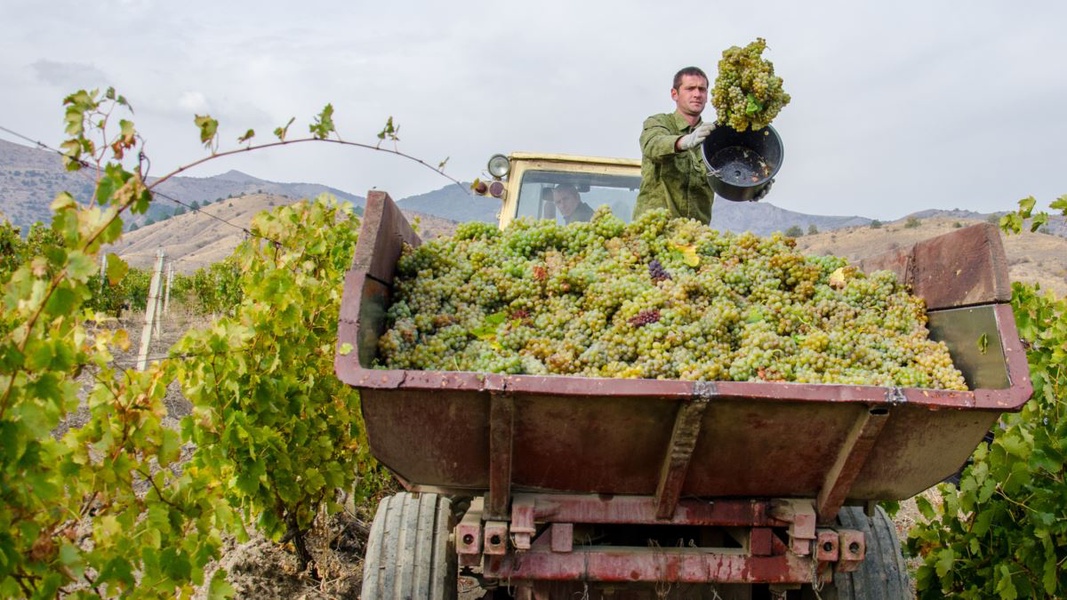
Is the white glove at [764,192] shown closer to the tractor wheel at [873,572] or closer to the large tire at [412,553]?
the tractor wheel at [873,572]

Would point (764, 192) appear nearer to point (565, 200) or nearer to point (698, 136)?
point (698, 136)

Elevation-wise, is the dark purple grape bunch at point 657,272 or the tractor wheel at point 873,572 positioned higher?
the dark purple grape bunch at point 657,272

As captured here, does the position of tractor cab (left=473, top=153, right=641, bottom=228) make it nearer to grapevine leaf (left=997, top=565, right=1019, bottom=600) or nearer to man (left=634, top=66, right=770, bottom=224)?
man (left=634, top=66, right=770, bottom=224)

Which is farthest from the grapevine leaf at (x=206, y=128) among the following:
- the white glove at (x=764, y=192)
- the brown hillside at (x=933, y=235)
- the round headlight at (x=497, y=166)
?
Result: the brown hillside at (x=933, y=235)

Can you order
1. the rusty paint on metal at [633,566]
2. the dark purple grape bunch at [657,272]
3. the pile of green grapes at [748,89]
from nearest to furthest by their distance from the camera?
the rusty paint on metal at [633,566] → the dark purple grape bunch at [657,272] → the pile of green grapes at [748,89]

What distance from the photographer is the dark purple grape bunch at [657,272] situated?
309 centimetres

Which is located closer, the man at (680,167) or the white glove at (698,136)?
the white glove at (698,136)

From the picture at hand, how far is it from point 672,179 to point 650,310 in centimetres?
189

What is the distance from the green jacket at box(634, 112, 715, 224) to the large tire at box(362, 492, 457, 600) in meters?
2.15

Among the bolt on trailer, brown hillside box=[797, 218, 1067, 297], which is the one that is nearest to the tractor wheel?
the bolt on trailer

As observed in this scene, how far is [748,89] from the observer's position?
4090mm

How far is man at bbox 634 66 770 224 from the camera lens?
14.8 feet

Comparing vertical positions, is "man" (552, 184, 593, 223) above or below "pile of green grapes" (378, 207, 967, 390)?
above

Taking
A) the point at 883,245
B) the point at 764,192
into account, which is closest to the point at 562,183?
the point at 764,192
